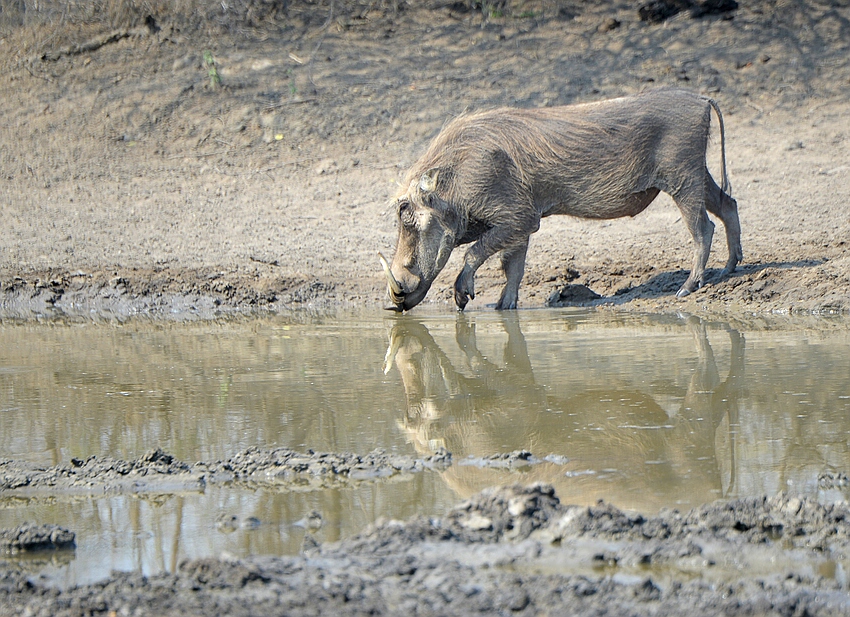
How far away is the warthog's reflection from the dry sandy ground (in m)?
2.72

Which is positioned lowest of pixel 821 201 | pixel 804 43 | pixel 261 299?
pixel 261 299

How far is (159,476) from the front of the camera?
11.1 ft

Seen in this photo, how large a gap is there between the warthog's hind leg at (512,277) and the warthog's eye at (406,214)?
71 centimetres

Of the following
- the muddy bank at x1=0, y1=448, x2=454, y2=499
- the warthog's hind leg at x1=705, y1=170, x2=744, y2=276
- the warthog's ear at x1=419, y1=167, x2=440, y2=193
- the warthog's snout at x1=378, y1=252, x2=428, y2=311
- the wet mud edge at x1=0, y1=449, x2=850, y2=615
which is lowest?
the warthog's snout at x1=378, y1=252, x2=428, y2=311

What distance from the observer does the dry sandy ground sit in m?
8.59

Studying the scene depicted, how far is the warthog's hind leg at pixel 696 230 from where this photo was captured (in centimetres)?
765

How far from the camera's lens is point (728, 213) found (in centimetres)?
799

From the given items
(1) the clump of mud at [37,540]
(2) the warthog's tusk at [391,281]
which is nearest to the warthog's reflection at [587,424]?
(1) the clump of mud at [37,540]

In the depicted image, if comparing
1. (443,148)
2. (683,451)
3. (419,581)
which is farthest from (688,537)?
(443,148)

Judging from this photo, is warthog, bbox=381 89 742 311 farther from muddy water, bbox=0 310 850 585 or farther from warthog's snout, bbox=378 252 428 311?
muddy water, bbox=0 310 850 585

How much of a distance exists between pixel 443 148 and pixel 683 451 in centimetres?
449

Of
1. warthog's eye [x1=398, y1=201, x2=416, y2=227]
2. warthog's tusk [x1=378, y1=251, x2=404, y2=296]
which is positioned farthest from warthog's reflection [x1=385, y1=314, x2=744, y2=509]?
warthog's eye [x1=398, y1=201, x2=416, y2=227]

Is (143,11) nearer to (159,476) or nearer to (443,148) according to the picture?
(443,148)

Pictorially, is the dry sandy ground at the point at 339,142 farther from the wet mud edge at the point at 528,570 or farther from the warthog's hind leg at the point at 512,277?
the wet mud edge at the point at 528,570
